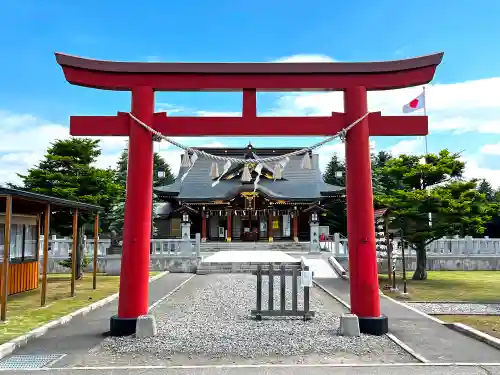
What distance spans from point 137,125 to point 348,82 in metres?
4.27

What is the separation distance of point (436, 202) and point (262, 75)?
11.2 m

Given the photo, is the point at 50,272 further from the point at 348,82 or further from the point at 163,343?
the point at 348,82

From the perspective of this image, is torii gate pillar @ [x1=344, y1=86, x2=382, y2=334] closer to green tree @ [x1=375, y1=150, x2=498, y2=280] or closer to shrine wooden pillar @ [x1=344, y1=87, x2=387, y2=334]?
shrine wooden pillar @ [x1=344, y1=87, x2=387, y2=334]

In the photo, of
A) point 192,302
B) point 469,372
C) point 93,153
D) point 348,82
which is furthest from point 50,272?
point 469,372

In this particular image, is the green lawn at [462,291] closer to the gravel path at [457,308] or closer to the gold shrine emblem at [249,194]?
the gravel path at [457,308]

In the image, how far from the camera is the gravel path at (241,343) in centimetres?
647

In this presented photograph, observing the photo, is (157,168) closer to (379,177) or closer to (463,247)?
(379,177)

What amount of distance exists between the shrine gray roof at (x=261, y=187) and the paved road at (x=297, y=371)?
2623cm

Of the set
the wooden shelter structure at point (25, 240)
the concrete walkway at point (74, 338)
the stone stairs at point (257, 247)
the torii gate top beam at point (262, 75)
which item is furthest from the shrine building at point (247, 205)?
the torii gate top beam at point (262, 75)

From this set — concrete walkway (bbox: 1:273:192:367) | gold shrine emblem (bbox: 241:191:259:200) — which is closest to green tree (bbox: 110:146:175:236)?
gold shrine emblem (bbox: 241:191:259:200)

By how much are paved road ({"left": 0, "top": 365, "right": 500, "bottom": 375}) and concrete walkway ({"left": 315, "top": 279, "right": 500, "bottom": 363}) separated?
0.51 m

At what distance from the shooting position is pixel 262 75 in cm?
827

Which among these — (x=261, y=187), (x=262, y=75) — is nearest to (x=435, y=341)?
(x=262, y=75)

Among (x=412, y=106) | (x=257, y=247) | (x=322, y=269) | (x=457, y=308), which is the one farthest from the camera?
(x=257, y=247)
